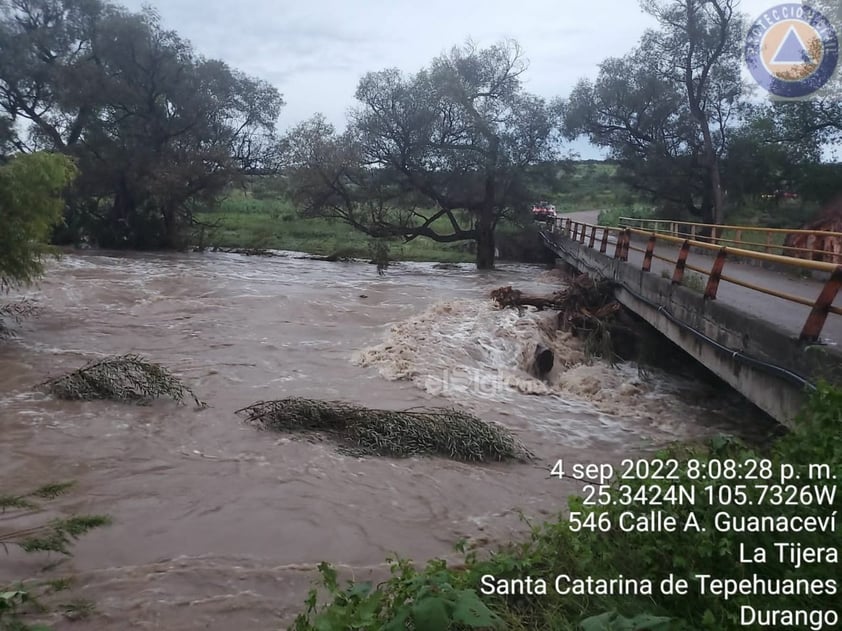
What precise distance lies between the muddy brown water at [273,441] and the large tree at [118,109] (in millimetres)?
16083

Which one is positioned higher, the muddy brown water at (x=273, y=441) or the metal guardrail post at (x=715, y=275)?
the metal guardrail post at (x=715, y=275)

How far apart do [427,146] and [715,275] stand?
23419 mm

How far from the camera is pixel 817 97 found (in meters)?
24.8

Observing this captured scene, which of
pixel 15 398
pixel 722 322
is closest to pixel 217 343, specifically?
pixel 15 398

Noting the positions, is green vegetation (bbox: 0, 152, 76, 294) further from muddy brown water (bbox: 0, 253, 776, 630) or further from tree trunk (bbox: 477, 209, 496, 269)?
tree trunk (bbox: 477, 209, 496, 269)

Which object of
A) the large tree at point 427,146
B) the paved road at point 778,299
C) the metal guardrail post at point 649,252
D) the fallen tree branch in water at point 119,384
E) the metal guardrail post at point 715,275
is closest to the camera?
the paved road at point 778,299

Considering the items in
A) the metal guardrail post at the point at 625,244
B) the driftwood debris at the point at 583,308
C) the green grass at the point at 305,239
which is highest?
the metal guardrail post at the point at 625,244

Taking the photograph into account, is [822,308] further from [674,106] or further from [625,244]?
[674,106]

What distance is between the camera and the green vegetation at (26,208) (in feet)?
43.7

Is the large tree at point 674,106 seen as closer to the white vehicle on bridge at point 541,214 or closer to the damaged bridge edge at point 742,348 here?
the white vehicle on bridge at point 541,214

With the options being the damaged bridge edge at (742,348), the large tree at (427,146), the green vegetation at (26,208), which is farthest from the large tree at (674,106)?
the green vegetation at (26,208)

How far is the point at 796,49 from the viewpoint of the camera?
20.5 m

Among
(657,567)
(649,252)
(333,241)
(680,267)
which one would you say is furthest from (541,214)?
(657,567)

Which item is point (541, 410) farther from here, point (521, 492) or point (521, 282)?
point (521, 282)
